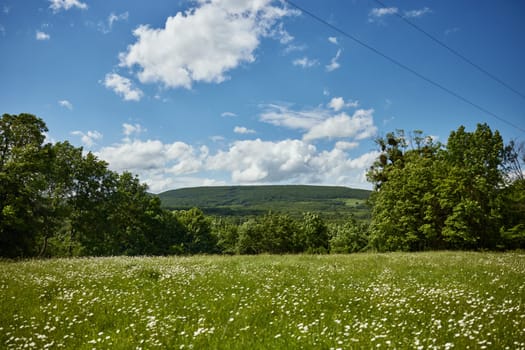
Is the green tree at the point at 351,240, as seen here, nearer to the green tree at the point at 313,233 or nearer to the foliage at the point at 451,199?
the green tree at the point at 313,233

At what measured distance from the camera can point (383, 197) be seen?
39.5 meters

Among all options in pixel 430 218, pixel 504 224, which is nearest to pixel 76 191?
pixel 430 218

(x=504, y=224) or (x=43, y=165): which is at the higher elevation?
(x=43, y=165)

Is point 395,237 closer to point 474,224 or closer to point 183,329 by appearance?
point 474,224

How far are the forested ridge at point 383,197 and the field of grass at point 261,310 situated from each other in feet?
58.9

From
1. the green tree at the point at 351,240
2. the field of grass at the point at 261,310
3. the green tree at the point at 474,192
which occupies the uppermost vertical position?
the green tree at the point at 474,192

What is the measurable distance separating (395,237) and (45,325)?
123 feet

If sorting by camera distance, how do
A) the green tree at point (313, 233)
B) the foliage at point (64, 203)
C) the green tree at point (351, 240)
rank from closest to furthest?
the foliage at point (64, 203), the green tree at point (351, 240), the green tree at point (313, 233)

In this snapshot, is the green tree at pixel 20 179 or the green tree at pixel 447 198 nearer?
the green tree at pixel 20 179

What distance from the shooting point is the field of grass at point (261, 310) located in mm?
5242

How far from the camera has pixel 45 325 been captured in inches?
255

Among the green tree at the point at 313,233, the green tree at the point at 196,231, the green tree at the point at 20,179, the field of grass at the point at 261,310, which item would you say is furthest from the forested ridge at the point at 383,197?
the green tree at the point at 313,233

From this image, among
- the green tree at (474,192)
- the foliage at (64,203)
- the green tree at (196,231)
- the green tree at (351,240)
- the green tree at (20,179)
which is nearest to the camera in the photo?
the green tree at (20,179)

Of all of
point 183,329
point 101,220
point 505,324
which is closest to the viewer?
point 505,324
